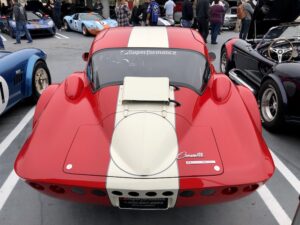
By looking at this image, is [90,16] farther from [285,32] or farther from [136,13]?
[285,32]

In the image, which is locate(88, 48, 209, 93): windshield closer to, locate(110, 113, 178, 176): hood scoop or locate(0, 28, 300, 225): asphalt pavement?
locate(110, 113, 178, 176): hood scoop

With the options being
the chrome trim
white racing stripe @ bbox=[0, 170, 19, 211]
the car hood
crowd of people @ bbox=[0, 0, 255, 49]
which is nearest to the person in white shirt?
crowd of people @ bbox=[0, 0, 255, 49]

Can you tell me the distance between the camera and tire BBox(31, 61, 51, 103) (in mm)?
5598

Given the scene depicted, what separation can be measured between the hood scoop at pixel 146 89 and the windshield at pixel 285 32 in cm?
356

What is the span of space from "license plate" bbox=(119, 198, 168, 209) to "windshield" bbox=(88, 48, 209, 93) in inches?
49.9

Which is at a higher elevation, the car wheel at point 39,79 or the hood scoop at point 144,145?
the hood scoop at point 144,145

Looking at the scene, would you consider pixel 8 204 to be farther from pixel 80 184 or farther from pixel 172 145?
pixel 172 145

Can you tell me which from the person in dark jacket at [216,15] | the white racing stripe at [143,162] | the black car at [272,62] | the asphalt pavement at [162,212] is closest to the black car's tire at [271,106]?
the black car at [272,62]

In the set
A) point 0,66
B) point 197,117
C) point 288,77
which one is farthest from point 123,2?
point 197,117

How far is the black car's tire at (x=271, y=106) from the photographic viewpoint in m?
4.35

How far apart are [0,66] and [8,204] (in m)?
2.34

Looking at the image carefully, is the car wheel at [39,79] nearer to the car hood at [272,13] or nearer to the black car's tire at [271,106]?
the black car's tire at [271,106]

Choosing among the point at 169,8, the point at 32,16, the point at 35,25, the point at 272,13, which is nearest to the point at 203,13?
the point at 169,8

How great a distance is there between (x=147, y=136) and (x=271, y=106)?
109 inches
